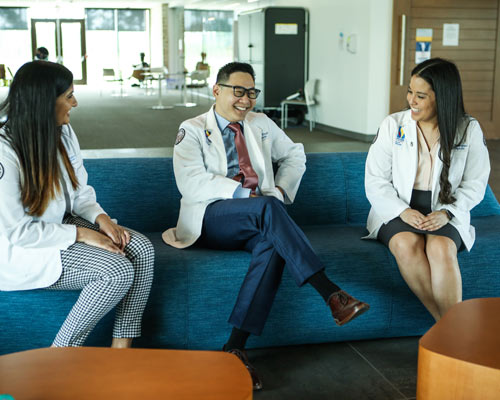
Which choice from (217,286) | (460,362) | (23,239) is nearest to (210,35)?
(217,286)

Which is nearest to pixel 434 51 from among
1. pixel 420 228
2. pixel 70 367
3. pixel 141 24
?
pixel 420 228

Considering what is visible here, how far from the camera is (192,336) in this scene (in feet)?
8.61

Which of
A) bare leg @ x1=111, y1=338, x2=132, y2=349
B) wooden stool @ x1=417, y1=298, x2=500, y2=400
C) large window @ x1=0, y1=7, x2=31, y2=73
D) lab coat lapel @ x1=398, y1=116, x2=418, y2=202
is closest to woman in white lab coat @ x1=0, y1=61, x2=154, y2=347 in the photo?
bare leg @ x1=111, y1=338, x2=132, y2=349

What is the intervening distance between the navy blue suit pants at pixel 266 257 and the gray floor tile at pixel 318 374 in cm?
22

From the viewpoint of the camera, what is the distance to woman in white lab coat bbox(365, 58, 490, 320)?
2.63m

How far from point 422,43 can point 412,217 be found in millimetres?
6901

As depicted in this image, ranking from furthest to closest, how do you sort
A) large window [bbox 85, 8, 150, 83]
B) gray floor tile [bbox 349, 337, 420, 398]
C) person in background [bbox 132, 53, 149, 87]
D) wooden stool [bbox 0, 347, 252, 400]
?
large window [bbox 85, 8, 150, 83] → person in background [bbox 132, 53, 149, 87] → gray floor tile [bbox 349, 337, 420, 398] → wooden stool [bbox 0, 347, 252, 400]

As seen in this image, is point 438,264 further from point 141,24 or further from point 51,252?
point 141,24

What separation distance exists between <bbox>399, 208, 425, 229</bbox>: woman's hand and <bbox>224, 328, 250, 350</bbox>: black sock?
857mm

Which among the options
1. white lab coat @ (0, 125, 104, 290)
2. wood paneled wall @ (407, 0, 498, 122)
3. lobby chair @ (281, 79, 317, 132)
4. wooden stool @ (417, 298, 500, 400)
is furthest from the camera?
lobby chair @ (281, 79, 317, 132)

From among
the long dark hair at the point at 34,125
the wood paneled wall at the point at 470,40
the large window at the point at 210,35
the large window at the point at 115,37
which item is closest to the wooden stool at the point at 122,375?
the long dark hair at the point at 34,125

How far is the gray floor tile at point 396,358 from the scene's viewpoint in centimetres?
242

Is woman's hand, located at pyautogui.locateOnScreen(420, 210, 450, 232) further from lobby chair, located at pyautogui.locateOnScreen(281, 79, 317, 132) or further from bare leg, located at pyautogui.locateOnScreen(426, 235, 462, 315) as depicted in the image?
lobby chair, located at pyautogui.locateOnScreen(281, 79, 317, 132)

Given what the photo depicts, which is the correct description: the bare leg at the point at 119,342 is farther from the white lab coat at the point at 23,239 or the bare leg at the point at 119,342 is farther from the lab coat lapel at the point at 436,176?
the lab coat lapel at the point at 436,176
